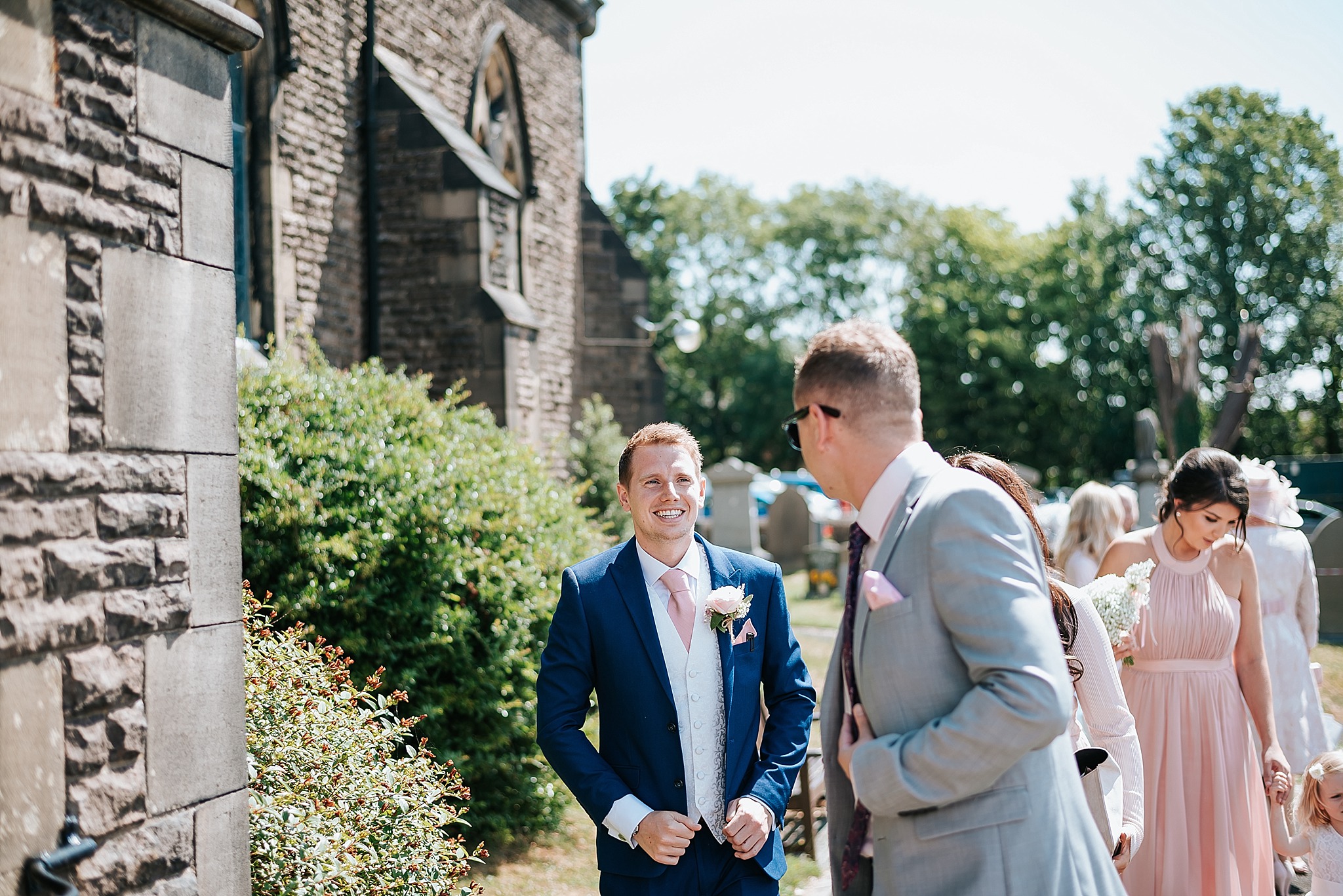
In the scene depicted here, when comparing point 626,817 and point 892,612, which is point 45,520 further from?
point 892,612

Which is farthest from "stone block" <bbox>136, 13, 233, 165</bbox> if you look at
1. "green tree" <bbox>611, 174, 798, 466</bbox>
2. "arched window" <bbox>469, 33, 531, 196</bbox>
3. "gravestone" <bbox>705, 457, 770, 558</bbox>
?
"green tree" <bbox>611, 174, 798, 466</bbox>

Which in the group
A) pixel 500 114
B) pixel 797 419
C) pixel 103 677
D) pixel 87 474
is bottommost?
pixel 103 677

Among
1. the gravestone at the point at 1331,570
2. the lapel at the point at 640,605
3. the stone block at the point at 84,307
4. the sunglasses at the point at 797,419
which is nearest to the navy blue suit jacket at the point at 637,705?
the lapel at the point at 640,605

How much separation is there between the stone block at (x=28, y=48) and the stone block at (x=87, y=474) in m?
1.00

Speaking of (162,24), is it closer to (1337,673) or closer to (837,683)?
(837,683)

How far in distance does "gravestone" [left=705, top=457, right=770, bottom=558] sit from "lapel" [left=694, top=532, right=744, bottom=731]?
15.4 m

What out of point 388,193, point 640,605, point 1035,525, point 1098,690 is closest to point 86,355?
point 640,605

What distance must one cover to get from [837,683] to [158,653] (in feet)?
6.84

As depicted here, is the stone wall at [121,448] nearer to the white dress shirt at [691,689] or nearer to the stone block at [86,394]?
the stone block at [86,394]

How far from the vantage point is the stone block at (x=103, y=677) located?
2877 millimetres

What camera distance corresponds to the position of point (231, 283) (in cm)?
354

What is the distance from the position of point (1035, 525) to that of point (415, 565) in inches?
144

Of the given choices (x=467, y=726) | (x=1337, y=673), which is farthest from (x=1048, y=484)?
(x=467, y=726)

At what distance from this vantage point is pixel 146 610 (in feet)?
10.2
